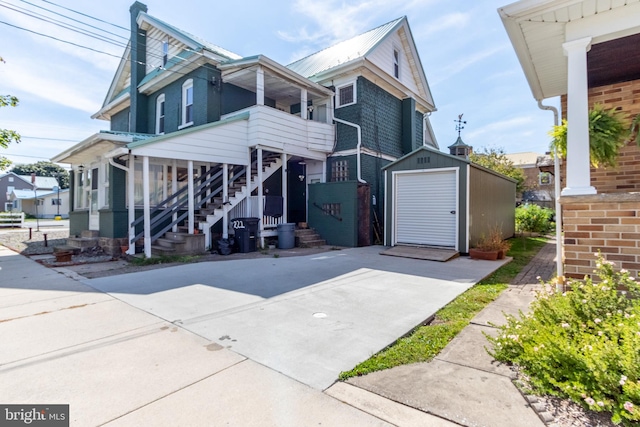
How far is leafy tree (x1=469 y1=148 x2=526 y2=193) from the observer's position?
74.1 feet

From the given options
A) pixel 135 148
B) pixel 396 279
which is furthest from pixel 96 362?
pixel 135 148

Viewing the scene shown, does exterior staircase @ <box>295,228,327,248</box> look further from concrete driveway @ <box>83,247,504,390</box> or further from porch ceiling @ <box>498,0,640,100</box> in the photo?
porch ceiling @ <box>498,0,640,100</box>

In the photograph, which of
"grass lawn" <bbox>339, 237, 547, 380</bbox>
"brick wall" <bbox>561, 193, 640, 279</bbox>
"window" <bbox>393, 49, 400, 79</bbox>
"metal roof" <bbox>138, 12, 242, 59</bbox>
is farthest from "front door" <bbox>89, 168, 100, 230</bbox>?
"brick wall" <bbox>561, 193, 640, 279</bbox>

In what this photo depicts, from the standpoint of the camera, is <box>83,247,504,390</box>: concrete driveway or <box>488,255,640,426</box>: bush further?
<box>83,247,504,390</box>: concrete driveway

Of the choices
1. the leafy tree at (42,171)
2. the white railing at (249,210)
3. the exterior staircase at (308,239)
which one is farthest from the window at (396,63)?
the leafy tree at (42,171)

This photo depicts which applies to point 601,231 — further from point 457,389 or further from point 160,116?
point 160,116

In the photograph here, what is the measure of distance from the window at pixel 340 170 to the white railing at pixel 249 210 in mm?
3217

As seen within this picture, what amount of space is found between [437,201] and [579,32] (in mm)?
6277

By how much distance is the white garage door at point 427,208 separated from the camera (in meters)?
9.40

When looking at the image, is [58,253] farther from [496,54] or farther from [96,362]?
[496,54]

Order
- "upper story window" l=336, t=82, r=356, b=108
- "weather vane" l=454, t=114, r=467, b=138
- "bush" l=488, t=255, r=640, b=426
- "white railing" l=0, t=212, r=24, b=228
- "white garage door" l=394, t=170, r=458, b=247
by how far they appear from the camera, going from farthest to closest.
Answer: "white railing" l=0, t=212, r=24, b=228 < "weather vane" l=454, t=114, r=467, b=138 < "upper story window" l=336, t=82, r=356, b=108 < "white garage door" l=394, t=170, r=458, b=247 < "bush" l=488, t=255, r=640, b=426

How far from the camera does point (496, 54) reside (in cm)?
839

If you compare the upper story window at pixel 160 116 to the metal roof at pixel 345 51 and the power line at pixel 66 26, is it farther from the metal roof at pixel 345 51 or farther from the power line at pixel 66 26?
the metal roof at pixel 345 51

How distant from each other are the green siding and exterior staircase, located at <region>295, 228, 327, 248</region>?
0.72 ft
